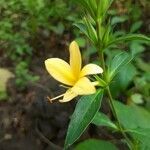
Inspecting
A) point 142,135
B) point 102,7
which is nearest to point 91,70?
point 102,7

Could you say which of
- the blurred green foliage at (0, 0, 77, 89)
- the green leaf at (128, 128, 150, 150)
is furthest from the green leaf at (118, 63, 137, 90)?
the green leaf at (128, 128, 150, 150)

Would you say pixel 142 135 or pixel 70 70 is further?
pixel 142 135

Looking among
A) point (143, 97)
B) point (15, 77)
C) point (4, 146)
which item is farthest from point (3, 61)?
point (143, 97)

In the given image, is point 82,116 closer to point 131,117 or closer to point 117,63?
point 117,63

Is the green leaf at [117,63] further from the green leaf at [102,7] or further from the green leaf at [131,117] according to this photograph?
the green leaf at [131,117]

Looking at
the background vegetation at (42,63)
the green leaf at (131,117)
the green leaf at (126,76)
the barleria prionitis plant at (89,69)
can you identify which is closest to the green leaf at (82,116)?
the barleria prionitis plant at (89,69)

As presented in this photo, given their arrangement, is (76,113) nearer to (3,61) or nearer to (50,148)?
(50,148)

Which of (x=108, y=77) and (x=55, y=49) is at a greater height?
(x=108, y=77)
